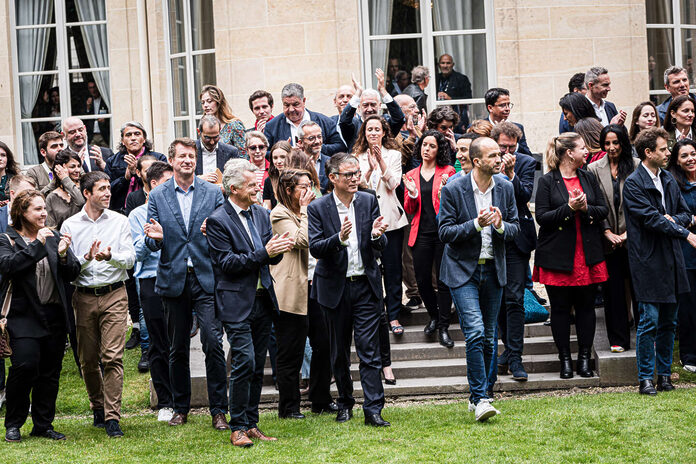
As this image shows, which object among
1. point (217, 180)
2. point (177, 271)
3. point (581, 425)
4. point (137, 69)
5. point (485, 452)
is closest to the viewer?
point (485, 452)

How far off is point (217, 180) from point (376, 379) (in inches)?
126

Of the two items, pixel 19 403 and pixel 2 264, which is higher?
pixel 2 264

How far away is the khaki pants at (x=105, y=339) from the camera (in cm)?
838

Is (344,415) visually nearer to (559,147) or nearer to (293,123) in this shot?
(559,147)

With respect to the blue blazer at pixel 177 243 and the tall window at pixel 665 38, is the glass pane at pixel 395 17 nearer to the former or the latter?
the tall window at pixel 665 38

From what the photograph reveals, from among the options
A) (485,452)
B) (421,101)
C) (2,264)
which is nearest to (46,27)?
(421,101)

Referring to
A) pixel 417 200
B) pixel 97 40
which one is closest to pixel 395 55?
pixel 417 200

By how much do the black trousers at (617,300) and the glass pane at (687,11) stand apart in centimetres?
654

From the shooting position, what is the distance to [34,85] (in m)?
16.0

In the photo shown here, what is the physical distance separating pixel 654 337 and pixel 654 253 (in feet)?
2.61

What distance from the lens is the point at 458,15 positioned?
14141mm

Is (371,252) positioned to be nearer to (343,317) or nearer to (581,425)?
(343,317)

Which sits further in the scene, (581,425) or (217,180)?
(217,180)

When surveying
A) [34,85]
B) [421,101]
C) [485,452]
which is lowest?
[485,452]
